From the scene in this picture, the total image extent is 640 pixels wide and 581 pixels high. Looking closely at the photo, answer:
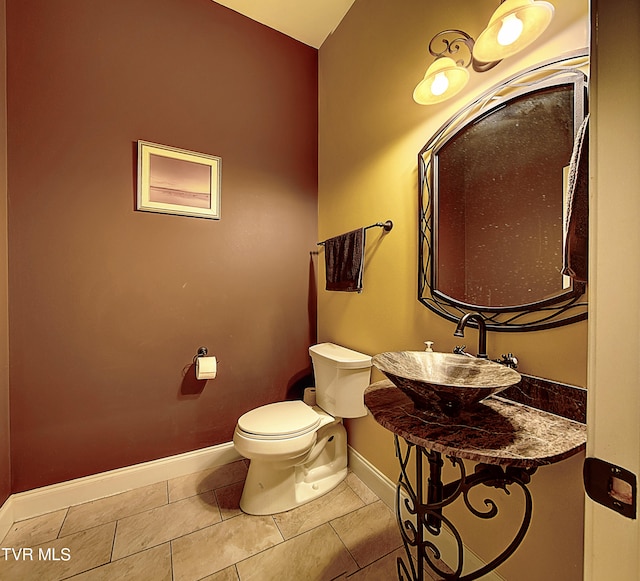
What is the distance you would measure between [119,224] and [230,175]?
0.74m

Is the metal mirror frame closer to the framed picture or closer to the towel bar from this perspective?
the towel bar

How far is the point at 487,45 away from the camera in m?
1.01

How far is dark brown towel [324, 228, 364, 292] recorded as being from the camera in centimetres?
179

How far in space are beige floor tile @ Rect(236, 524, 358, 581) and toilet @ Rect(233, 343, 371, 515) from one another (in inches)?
9.0

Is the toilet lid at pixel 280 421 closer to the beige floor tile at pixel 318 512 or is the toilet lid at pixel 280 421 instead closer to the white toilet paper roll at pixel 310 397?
the white toilet paper roll at pixel 310 397

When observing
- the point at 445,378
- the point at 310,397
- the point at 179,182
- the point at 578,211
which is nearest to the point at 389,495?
the point at 310,397

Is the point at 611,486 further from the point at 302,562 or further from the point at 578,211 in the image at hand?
the point at 302,562

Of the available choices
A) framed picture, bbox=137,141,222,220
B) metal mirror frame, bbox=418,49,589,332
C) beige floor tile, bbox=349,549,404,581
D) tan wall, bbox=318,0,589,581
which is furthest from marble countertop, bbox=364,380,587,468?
framed picture, bbox=137,141,222,220

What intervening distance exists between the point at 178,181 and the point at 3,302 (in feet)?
3.51

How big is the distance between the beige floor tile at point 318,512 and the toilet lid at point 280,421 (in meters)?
0.44

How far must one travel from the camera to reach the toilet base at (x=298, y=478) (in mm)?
1571

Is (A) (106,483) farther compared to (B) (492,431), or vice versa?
(A) (106,483)

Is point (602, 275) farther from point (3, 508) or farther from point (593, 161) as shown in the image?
point (3, 508)

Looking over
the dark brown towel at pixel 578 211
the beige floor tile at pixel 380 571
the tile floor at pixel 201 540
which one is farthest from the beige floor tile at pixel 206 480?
the dark brown towel at pixel 578 211
